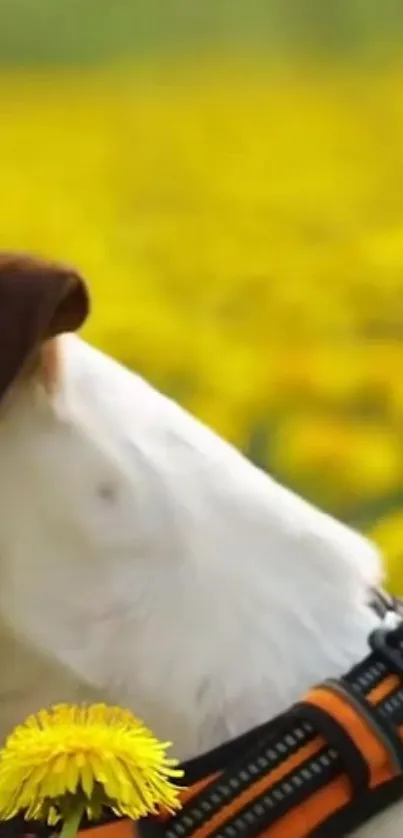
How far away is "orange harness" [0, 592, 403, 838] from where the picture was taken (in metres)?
0.72

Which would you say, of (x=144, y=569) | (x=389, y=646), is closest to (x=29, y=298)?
(x=144, y=569)

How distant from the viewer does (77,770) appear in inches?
21.9

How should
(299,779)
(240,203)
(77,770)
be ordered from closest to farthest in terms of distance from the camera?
(77,770)
(299,779)
(240,203)

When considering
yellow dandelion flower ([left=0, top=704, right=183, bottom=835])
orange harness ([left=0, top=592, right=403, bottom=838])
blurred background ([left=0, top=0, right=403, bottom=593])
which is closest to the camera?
yellow dandelion flower ([left=0, top=704, right=183, bottom=835])

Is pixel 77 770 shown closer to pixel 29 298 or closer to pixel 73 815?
A: pixel 73 815

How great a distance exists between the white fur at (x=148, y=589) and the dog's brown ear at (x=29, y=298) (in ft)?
0.16

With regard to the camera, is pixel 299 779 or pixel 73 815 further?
pixel 299 779

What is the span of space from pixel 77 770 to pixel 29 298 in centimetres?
25

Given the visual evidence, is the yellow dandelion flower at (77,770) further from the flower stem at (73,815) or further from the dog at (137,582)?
the dog at (137,582)

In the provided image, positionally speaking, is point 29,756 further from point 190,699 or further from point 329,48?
point 329,48

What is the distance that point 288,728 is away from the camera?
2.40 ft

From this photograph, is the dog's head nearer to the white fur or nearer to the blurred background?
the white fur

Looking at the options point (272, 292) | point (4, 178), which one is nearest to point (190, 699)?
point (272, 292)

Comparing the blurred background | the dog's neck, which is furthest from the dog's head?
the blurred background
